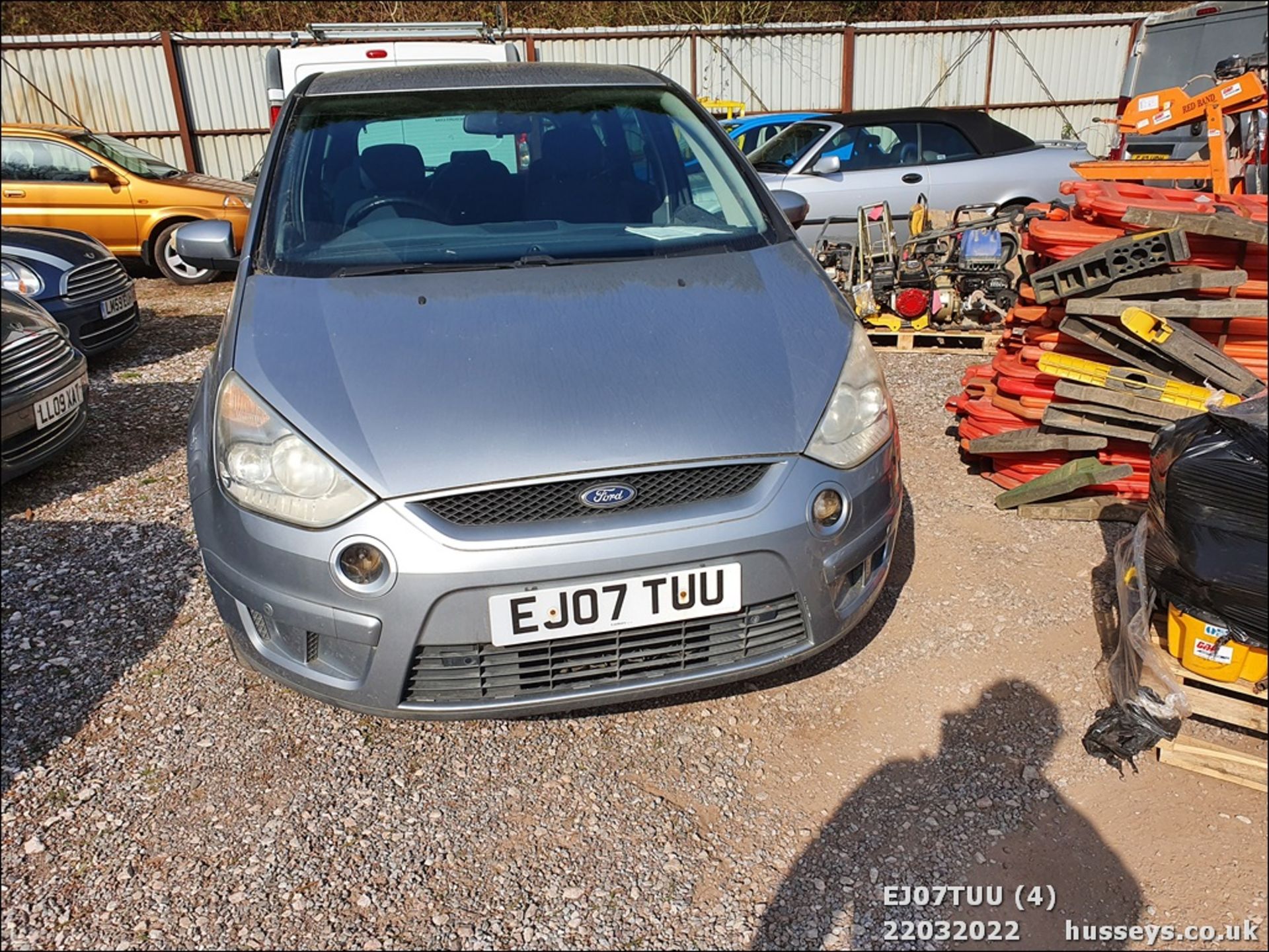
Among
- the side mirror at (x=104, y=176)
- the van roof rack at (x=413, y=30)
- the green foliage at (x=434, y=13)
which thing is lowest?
the side mirror at (x=104, y=176)

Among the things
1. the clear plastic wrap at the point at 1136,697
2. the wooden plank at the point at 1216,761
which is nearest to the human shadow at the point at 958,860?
the clear plastic wrap at the point at 1136,697

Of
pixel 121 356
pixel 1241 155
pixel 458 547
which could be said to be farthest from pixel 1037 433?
pixel 121 356

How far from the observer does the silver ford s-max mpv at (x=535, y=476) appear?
208 cm

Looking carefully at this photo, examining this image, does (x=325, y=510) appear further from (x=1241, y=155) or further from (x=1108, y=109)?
(x=1108, y=109)

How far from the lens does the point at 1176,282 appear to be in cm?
338

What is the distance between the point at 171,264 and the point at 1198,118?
29.1 ft

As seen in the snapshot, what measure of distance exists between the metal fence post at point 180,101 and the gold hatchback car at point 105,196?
4694 mm

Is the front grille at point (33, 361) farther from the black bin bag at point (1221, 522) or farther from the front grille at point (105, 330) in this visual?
the black bin bag at point (1221, 522)

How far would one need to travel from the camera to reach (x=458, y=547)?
6.68 ft

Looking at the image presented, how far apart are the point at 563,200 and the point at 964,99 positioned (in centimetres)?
1549

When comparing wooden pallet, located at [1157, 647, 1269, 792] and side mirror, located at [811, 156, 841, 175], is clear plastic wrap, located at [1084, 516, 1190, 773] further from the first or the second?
side mirror, located at [811, 156, 841, 175]

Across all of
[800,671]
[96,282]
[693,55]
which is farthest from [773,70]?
[800,671]

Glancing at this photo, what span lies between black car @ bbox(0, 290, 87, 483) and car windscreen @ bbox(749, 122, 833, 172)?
5892 mm

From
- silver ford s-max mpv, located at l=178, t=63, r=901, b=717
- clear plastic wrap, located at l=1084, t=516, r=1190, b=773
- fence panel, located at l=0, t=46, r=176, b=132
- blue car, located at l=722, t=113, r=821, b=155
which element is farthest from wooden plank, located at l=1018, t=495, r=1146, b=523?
fence panel, located at l=0, t=46, r=176, b=132
